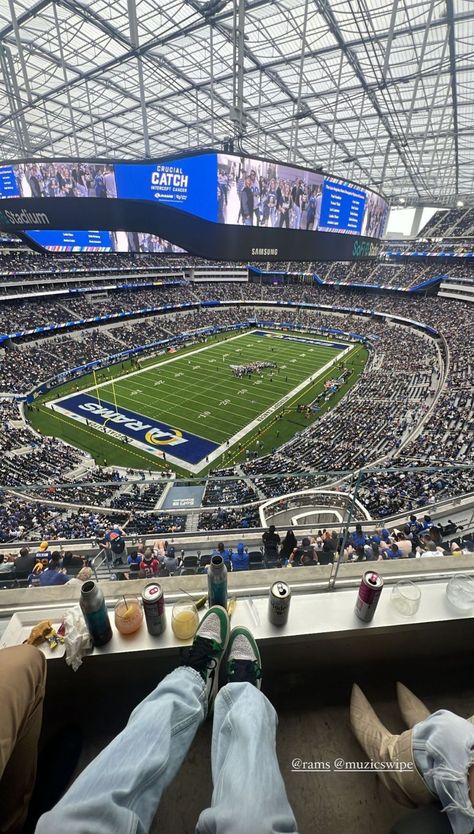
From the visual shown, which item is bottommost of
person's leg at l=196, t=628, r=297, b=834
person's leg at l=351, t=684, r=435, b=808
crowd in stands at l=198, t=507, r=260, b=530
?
crowd in stands at l=198, t=507, r=260, b=530

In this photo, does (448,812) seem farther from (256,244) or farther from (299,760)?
(256,244)

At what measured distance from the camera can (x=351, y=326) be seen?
4809 centimetres

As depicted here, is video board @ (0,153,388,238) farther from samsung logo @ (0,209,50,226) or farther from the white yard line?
the white yard line

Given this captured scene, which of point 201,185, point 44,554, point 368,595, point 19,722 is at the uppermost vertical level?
point 201,185

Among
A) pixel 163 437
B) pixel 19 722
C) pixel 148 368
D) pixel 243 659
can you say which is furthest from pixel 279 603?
pixel 148 368

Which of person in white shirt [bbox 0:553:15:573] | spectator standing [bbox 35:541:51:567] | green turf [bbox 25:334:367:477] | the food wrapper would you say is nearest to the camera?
the food wrapper

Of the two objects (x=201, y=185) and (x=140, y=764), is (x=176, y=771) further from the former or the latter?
(x=201, y=185)

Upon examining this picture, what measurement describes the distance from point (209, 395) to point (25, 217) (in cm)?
1995

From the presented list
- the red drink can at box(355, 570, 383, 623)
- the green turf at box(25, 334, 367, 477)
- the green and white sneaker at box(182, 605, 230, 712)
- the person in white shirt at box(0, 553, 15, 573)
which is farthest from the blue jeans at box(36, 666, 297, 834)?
the green turf at box(25, 334, 367, 477)

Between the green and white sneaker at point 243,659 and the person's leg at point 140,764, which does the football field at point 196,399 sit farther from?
the person's leg at point 140,764

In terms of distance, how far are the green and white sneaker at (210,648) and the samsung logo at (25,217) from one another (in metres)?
10.9

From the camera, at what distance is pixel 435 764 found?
154cm

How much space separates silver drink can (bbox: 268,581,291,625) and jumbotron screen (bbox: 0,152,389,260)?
29.1 feet

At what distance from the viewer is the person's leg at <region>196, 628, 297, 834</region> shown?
50.2 inches
